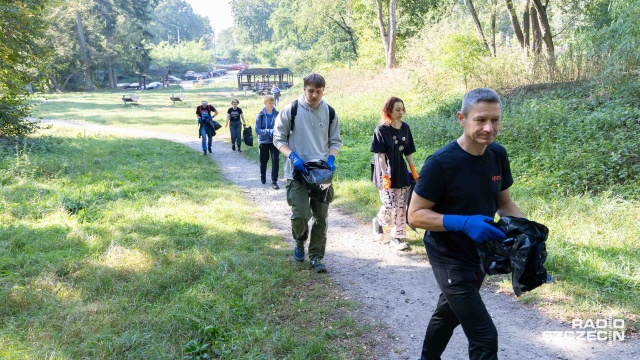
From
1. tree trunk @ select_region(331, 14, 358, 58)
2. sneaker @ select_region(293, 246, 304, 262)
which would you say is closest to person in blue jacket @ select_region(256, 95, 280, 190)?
sneaker @ select_region(293, 246, 304, 262)

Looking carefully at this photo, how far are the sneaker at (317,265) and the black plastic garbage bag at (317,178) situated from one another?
2.47 ft

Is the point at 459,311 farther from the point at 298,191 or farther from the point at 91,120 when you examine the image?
the point at 91,120

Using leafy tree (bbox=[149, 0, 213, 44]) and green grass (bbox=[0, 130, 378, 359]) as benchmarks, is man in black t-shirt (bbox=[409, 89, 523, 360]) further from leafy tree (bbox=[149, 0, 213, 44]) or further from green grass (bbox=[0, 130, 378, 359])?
leafy tree (bbox=[149, 0, 213, 44])

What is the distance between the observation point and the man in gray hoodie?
16.6 ft

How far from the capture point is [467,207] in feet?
8.62

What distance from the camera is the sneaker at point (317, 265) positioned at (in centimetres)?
529

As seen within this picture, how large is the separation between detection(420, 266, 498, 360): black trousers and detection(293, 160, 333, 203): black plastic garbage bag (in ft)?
7.37

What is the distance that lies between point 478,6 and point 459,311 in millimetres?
24100

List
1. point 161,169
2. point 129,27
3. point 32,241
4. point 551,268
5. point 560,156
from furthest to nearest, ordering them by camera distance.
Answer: point 129,27 < point 161,169 < point 560,156 < point 32,241 < point 551,268

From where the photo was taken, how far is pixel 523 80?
14688 millimetres

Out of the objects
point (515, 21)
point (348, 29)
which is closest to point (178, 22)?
point (348, 29)

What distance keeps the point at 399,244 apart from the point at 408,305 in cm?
153

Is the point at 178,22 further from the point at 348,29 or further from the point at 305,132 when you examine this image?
the point at 305,132

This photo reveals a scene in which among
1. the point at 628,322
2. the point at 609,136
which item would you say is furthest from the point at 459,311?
the point at 609,136
